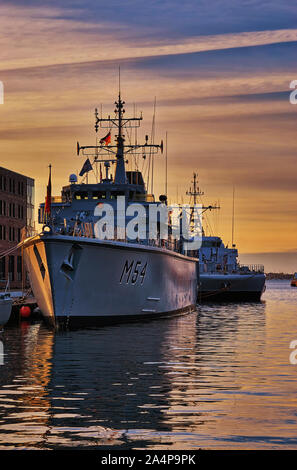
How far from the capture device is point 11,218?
87625 mm

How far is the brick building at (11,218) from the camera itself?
3280 inches

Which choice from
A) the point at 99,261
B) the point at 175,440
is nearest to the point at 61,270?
the point at 99,261

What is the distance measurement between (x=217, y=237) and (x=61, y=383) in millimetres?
81611

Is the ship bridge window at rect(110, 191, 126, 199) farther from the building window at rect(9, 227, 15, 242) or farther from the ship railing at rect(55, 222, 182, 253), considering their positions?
the building window at rect(9, 227, 15, 242)

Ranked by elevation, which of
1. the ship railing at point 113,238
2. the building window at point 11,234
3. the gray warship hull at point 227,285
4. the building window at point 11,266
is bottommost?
the gray warship hull at point 227,285

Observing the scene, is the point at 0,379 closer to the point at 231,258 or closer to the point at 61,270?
the point at 61,270

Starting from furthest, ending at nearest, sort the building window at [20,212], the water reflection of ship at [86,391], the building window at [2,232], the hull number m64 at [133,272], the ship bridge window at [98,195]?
the building window at [20,212] < the building window at [2,232] < the ship bridge window at [98,195] < the hull number m64 at [133,272] < the water reflection of ship at [86,391]

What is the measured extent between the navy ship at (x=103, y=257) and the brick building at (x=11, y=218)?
35657 millimetres

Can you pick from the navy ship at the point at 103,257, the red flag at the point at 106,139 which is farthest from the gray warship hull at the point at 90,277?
the red flag at the point at 106,139

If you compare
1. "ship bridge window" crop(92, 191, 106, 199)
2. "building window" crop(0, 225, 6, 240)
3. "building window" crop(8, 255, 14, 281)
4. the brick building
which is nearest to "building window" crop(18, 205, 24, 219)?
the brick building

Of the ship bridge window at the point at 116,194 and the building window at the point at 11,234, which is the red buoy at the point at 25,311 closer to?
the ship bridge window at the point at 116,194

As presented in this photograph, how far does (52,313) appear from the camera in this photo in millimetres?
33438

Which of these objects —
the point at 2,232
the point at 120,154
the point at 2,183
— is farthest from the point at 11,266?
the point at 120,154
